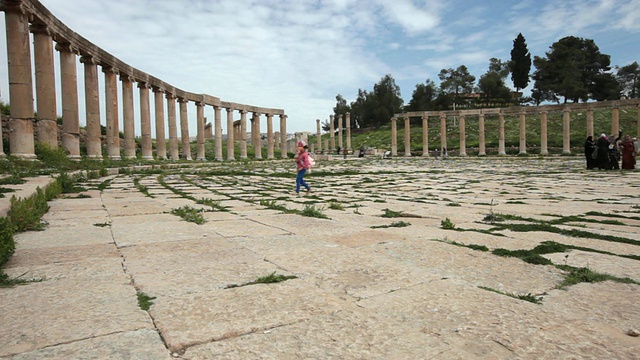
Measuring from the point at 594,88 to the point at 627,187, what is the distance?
80680 mm

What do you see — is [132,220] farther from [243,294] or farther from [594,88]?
[594,88]

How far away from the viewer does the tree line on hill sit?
74.6 meters

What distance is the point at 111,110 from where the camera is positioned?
23.0 metres

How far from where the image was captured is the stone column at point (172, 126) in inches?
1204

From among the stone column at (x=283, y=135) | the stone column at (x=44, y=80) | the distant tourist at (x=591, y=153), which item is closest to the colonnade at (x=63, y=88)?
the stone column at (x=44, y=80)

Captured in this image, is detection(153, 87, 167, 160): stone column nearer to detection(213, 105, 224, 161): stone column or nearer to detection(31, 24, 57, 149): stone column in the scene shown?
detection(213, 105, 224, 161): stone column

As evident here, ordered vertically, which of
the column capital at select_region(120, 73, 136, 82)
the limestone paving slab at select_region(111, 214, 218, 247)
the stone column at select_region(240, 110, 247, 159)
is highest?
the column capital at select_region(120, 73, 136, 82)

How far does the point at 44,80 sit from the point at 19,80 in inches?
78.7

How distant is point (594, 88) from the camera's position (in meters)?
76.4

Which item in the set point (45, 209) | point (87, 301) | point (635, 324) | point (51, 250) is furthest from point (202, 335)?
point (45, 209)

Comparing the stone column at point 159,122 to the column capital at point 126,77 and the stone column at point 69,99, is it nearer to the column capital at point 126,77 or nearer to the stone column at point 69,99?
the column capital at point 126,77

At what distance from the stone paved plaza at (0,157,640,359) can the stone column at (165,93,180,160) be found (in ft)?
85.9

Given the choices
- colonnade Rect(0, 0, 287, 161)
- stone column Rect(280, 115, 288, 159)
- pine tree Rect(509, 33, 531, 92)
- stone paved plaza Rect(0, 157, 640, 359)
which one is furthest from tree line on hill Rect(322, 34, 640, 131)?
stone paved plaza Rect(0, 157, 640, 359)

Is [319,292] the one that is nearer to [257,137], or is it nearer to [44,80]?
[44,80]
